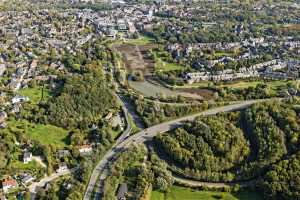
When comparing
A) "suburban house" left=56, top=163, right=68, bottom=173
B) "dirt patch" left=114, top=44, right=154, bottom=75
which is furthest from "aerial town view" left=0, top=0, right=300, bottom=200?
"dirt patch" left=114, top=44, right=154, bottom=75

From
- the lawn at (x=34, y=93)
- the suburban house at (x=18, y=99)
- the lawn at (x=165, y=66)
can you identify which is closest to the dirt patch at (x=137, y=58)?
the lawn at (x=165, y=66)

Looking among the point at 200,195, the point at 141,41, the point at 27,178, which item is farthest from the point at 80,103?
the point at 141,41

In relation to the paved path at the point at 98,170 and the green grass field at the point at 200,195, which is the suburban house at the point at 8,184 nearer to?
the paved path at the point at 98,170

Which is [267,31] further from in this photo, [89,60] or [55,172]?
[55,172]

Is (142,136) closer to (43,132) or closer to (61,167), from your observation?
(61,167)

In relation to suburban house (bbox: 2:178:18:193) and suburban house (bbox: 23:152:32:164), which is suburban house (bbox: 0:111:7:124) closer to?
suburban house (bbox: 23:152:32:164)
